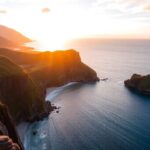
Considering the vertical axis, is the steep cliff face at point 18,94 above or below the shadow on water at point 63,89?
above

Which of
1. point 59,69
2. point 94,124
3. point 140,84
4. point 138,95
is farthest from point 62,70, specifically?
point 94,124

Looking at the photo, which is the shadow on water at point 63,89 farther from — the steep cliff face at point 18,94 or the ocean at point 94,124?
the steep cliff face at point 18,94

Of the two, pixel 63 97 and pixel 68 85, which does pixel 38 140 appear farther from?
pixel 68 85

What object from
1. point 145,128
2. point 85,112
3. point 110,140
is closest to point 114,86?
point 85,112

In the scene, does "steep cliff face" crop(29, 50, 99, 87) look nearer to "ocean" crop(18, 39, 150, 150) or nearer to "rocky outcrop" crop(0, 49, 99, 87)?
"rocky outcrop" crop(0, 49, 99, 87)

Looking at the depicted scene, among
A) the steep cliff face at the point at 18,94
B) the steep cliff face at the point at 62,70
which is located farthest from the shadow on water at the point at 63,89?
the steep cliff face at the point at 18,94

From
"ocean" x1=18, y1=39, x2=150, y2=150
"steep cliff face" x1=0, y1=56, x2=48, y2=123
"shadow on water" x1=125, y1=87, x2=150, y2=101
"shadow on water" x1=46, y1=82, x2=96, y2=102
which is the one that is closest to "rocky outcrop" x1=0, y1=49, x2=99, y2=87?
"shadow on water" x1=46, y1=82, x2=96, y2=102
